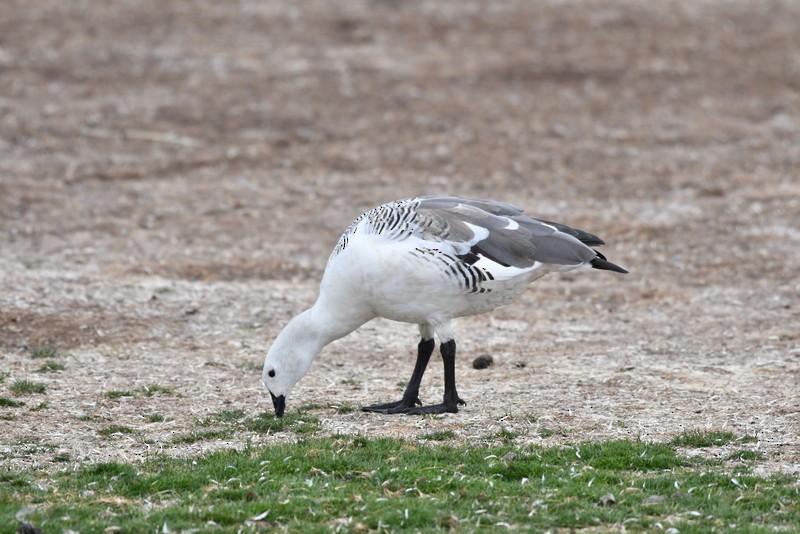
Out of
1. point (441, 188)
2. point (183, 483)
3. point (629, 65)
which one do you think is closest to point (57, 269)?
point (441, 188)

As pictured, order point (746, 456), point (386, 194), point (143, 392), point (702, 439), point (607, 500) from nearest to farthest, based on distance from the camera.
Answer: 1. point (607, 500)
2. point (746, 456)
3. point (702, 439)
4. point (143, 392)
5. point (386, 194)

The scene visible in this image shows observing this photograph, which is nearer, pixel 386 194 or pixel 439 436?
pixel 439 436

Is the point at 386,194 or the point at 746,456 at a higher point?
the point at 386,194

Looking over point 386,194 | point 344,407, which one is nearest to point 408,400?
point 344,407

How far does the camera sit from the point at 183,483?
7621 millimetres

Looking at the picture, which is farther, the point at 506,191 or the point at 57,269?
the point at 506,191

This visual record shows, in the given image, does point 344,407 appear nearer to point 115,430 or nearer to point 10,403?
point 115,430

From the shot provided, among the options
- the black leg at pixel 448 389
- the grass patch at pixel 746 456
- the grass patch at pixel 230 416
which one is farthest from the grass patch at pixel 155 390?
the grass patch at pixel 746 456

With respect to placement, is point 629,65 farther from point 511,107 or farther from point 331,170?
point 331,170

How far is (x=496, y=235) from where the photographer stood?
958 cm

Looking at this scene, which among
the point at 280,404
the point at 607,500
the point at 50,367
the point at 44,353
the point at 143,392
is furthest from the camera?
the point at 44,353

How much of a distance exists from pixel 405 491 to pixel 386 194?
448 inches

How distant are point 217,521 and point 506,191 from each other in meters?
12.6

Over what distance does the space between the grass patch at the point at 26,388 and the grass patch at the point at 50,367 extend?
0.56 metres
